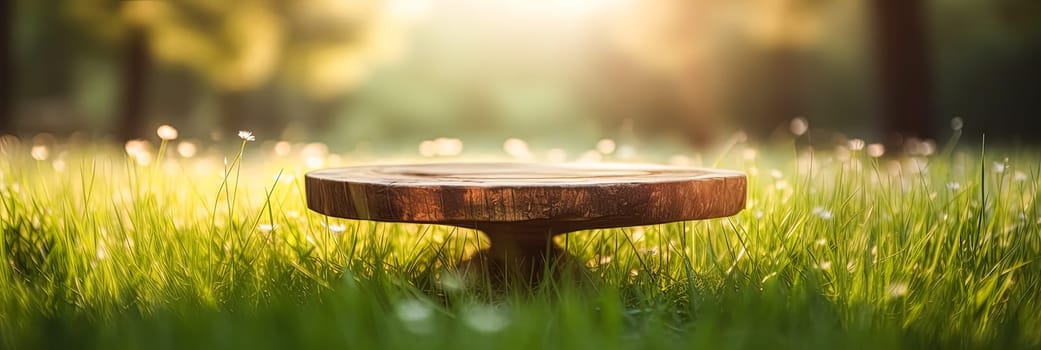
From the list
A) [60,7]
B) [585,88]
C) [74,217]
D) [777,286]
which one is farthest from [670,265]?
[585,88]

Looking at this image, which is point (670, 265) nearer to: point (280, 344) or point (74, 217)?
point (280, 344)

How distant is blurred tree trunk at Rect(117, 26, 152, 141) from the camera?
11164 millimetres

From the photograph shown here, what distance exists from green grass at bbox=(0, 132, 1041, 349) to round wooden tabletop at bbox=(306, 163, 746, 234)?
0.17 metres

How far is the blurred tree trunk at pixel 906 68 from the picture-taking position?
7.95m

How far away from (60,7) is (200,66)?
2.31 metres

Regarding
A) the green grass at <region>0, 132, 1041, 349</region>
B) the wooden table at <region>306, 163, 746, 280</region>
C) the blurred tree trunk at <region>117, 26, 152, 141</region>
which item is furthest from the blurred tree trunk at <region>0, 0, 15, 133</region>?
the wooden table at <region>306, 163, 746, 280</region>

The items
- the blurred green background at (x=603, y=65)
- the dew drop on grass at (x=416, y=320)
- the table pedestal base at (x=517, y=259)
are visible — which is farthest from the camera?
the blurred green background at (x=603, y=65)

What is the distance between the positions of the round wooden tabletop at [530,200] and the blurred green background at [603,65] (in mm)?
1697

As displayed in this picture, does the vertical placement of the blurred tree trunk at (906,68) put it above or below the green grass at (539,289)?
above

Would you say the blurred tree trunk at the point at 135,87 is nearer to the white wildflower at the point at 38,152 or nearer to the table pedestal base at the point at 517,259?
A: the white wildflower at the point at 38,152

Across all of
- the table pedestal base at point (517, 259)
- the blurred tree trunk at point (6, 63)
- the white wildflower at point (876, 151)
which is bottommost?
the table pedestal base at point (517, 259)

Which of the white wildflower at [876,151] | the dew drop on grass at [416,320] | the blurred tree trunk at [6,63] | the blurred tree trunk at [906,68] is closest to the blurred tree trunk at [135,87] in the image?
the blurred tree trunk at [6,63]

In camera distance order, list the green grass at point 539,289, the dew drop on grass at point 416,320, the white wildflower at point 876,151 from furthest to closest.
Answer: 1. the white wildflower at point 876,151
2. the green grass at point 539,289
3. the dew drop on grass at point 416,320

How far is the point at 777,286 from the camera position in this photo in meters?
2.78
